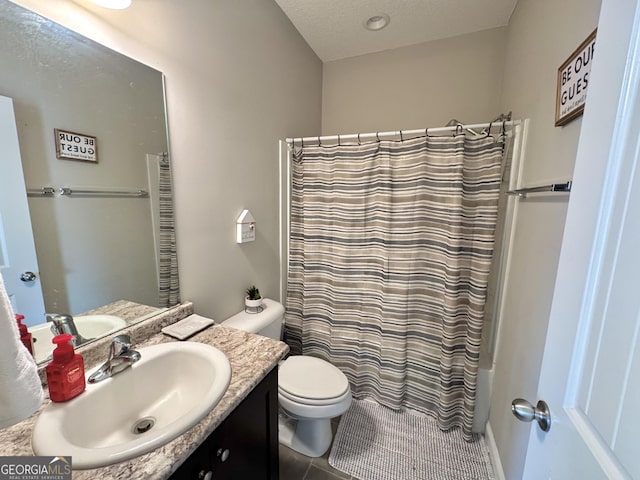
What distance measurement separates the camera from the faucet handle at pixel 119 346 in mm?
826

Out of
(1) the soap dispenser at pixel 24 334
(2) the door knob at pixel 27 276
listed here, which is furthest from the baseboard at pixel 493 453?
(2) the door knob at pixel 27 276

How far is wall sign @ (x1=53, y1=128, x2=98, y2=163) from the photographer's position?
818 millimetres

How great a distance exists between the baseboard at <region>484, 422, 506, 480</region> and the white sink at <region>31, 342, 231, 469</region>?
1.49 metres

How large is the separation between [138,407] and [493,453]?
175cm

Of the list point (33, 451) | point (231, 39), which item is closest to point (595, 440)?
point (33, 451)

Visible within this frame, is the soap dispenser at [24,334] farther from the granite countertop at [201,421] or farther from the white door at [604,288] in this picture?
the white door at [604,288]

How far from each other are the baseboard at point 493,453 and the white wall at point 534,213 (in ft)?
0.14

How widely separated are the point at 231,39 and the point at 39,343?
153 centimetres

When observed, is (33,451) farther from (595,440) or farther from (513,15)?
(513,15)

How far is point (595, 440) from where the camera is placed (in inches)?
17.5

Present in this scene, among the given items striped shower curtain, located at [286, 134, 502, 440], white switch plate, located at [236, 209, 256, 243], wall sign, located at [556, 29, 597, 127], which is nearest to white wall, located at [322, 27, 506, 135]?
striped shower curtain, located at [286, 134, 502, 440]

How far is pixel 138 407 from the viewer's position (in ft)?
2.83

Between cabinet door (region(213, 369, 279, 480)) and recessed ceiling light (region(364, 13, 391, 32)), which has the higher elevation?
recessed ceiling light (region(364, 13, 391, 32))

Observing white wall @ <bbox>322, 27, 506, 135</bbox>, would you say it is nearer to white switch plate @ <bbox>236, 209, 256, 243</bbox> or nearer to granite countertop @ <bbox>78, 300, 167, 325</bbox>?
white switch plate @ <bbox>236, 209, 256, 243</bbox>
